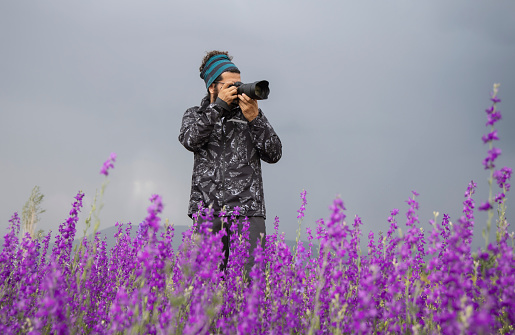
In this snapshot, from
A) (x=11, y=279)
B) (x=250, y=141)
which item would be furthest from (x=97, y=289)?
(x=250, y=141)

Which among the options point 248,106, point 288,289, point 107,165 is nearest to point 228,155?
point 248,106

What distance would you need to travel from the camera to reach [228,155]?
4141mm

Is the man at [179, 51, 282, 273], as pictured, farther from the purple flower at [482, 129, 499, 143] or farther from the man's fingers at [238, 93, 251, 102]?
the purple flower at [482, 129, 499, 143]

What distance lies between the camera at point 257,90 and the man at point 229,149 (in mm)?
98

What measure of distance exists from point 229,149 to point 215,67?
855 millimetres

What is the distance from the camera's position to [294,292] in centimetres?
271

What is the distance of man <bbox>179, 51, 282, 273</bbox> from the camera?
4016mm

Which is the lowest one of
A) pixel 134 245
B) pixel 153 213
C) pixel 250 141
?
pixel 153 213

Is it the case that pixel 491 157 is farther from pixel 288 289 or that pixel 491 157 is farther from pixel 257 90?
pixel 257 90

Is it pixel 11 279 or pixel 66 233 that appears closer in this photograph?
pixel 66 233

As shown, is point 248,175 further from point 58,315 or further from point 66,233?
point 58,315

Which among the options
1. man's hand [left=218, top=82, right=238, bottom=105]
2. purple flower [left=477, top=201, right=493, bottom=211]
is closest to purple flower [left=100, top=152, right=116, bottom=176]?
purple flower [left=477, top=201, right=493, bottom=211]

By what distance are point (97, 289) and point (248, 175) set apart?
1.59m

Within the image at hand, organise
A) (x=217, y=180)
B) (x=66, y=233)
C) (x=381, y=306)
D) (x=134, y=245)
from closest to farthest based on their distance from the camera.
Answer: (x=381, y=306) < (x=66, y=233) < (x=217, y=180) < (x=134, y=245)
